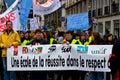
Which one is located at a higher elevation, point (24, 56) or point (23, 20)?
point (23, 20)

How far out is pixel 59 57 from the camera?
11.9 metres

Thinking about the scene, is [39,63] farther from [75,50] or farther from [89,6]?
[89,6]

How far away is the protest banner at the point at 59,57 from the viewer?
11.8 m

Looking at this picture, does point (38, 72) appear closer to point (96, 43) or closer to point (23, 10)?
point (96, 43)

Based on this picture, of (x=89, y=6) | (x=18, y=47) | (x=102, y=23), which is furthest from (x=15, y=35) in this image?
(x=89, y=6)

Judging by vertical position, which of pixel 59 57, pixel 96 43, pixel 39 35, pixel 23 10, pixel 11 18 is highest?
pixel 23 10

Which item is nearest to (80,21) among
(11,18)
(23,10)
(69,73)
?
(23,10)

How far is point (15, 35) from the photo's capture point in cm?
1196

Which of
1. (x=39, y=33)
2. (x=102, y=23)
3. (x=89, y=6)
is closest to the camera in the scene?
(x=39, y=33)

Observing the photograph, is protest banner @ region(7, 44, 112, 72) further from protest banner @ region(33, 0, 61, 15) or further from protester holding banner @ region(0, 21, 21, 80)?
protest banner @ region(33, 0, 61, 15)

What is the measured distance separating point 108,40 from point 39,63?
85.1 inches

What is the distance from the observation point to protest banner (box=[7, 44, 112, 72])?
1177 centimetres

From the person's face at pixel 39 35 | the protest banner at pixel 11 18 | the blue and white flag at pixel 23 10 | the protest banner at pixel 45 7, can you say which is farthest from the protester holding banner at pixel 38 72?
the protest banner at pixel 45 7

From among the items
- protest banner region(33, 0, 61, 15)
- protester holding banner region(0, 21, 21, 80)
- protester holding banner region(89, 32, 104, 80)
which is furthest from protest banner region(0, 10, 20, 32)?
protest banner region(33, 0, 61, 15)
